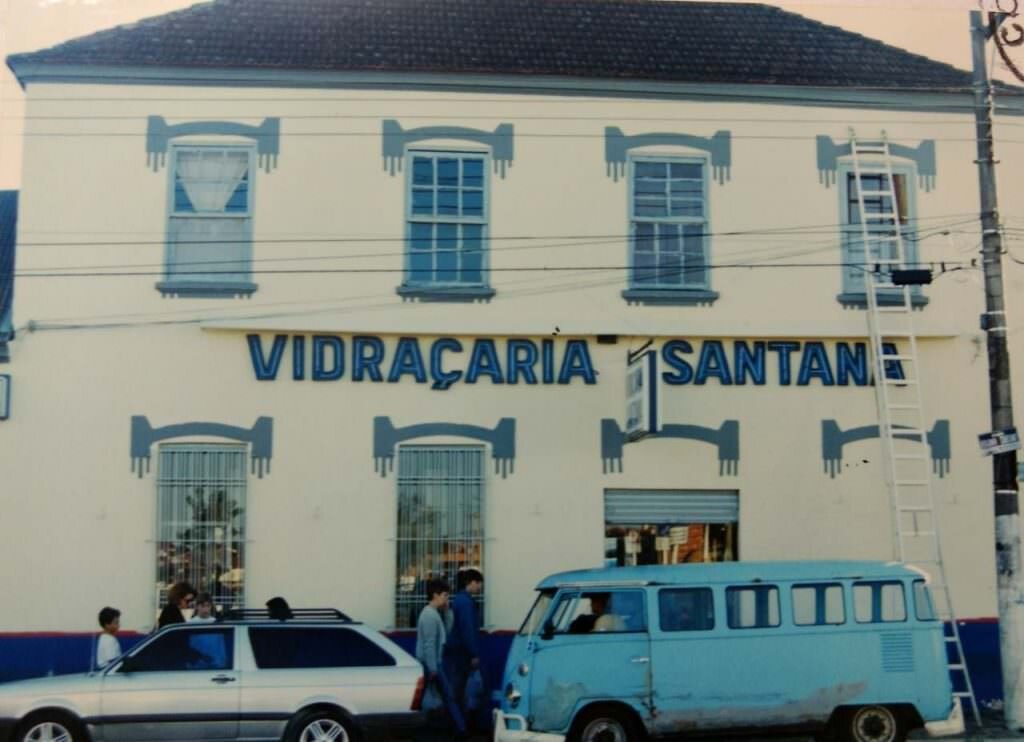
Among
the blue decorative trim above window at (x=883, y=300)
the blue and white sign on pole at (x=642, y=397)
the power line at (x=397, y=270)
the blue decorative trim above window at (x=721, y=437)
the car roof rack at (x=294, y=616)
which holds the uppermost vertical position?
the power line at (x=397, y=270)

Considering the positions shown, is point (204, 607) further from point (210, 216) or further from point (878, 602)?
point (878, 602)

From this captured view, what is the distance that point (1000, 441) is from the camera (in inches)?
617

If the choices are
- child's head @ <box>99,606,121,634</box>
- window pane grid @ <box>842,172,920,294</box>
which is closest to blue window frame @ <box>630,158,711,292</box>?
window pane grid @ <box>842,172,920,294</box>

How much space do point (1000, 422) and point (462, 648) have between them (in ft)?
21.2

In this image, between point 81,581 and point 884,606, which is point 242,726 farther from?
point 884,606

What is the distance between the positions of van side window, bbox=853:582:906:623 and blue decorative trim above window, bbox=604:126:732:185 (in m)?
6.48

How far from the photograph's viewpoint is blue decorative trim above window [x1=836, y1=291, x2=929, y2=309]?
1847 cm

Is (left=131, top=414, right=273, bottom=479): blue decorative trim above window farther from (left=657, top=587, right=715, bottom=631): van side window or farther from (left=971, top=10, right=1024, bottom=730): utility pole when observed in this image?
(left=971, top=10, right=1024, bottom=730): utility pole

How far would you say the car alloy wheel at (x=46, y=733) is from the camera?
1328cm

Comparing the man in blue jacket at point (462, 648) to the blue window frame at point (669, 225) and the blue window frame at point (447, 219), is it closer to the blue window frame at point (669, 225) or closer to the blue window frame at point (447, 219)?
the blue window frame at point (447, 219)

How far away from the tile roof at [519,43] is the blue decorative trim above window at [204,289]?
109 inches

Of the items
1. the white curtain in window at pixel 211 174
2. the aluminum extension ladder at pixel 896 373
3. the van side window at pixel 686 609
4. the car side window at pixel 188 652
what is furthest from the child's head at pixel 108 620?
the aluminum extension ladder at pixel 896 373

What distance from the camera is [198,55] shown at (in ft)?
59.6

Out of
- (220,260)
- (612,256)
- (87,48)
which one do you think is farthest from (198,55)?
(612,256)
